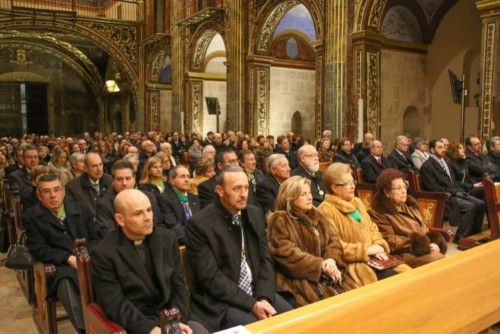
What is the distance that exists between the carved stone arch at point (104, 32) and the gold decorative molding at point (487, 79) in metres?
15.8

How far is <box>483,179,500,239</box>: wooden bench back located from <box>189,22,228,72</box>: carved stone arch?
12.1 m

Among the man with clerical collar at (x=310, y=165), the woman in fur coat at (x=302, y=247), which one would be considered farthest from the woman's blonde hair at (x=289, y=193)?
the man with clerical collar at (x=310, y=165)

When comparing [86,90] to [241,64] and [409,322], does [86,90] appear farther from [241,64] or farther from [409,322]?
[409,322]

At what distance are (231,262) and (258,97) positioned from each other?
11314mm

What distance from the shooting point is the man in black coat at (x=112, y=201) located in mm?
4266

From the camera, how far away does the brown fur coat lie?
144 inches

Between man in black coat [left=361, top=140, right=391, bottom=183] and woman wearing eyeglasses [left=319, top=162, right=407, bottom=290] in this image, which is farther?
man in black coat [left=361, top=140, right=391, bottom=183]

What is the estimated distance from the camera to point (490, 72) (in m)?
8.30

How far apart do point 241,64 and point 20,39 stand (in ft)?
48.9

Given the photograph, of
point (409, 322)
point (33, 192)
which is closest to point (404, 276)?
point (409, 322)

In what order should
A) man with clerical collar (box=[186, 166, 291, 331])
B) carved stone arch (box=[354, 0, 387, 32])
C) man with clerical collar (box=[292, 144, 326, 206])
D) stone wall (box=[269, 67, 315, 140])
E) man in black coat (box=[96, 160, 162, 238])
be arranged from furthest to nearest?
stone wall (box=[269, 67, 315, 140]) < carved stone arch (box=[354, 0, 387, 32]) < man with clerical collar (box=[292, 144, 326, 206]) < man in black coat (box=[96, 160, 162, 238]) < man with clerical collar (box=[186, 166, 291, 331])

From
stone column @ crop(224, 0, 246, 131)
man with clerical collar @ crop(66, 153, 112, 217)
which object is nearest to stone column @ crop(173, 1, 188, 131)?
stone column @ crop(224, 0, 246, 131)

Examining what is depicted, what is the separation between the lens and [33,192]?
15.6 ft

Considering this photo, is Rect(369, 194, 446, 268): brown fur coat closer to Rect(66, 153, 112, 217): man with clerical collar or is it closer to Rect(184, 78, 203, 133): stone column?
Rect(66, 153, 112, 217): man with clerical collar
